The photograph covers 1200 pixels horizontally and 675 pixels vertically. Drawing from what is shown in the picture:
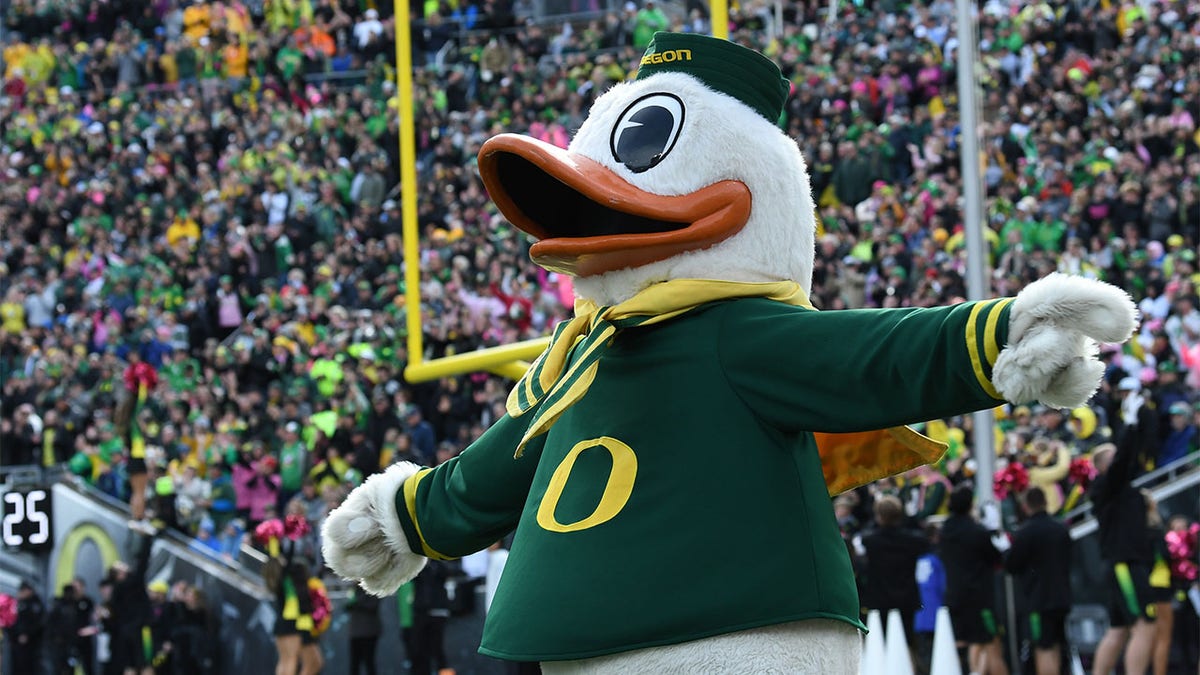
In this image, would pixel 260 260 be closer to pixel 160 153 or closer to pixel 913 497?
pixel 160 153

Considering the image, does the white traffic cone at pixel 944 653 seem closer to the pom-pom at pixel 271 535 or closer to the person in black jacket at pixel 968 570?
the person in black jacket at pixel 968 570

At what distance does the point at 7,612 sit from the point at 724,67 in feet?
31.3

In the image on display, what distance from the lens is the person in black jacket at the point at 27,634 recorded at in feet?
38.3

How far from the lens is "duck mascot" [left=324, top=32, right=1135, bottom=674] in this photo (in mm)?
2781

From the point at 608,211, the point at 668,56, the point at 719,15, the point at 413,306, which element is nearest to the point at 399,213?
the point at 413,306

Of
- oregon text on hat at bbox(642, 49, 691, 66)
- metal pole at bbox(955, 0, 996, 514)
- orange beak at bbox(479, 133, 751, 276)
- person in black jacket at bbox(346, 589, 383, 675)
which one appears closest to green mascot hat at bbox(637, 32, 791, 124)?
oregon text on hat at bbox(642, 49, 691, 66)

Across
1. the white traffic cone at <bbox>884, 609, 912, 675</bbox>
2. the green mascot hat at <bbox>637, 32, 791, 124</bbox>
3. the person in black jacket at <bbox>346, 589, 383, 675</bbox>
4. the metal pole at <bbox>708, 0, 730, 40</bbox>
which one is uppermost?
the metal pole at <bbox>708, 0, 730, 40</bbox>

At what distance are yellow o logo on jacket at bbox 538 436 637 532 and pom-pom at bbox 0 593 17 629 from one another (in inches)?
370

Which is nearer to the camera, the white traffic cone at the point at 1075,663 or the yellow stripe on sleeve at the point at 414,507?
the yellow stripe on sleeve at the point at 414,507

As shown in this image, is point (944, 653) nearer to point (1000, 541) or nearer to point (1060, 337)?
point (1000, 541)

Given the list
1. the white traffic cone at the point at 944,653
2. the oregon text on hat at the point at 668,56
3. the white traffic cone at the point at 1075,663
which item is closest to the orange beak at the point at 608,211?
the oregon text on hat at the point at 668,56

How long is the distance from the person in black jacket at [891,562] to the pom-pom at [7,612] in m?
5.87

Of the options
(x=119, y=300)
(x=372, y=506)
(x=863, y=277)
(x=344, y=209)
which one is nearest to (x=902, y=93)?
(x=863, y=277)

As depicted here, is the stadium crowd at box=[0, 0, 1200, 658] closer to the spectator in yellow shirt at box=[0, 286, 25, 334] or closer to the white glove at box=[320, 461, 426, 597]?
the spectator in yellow shirt at box=[0, 286, 25, 334]
